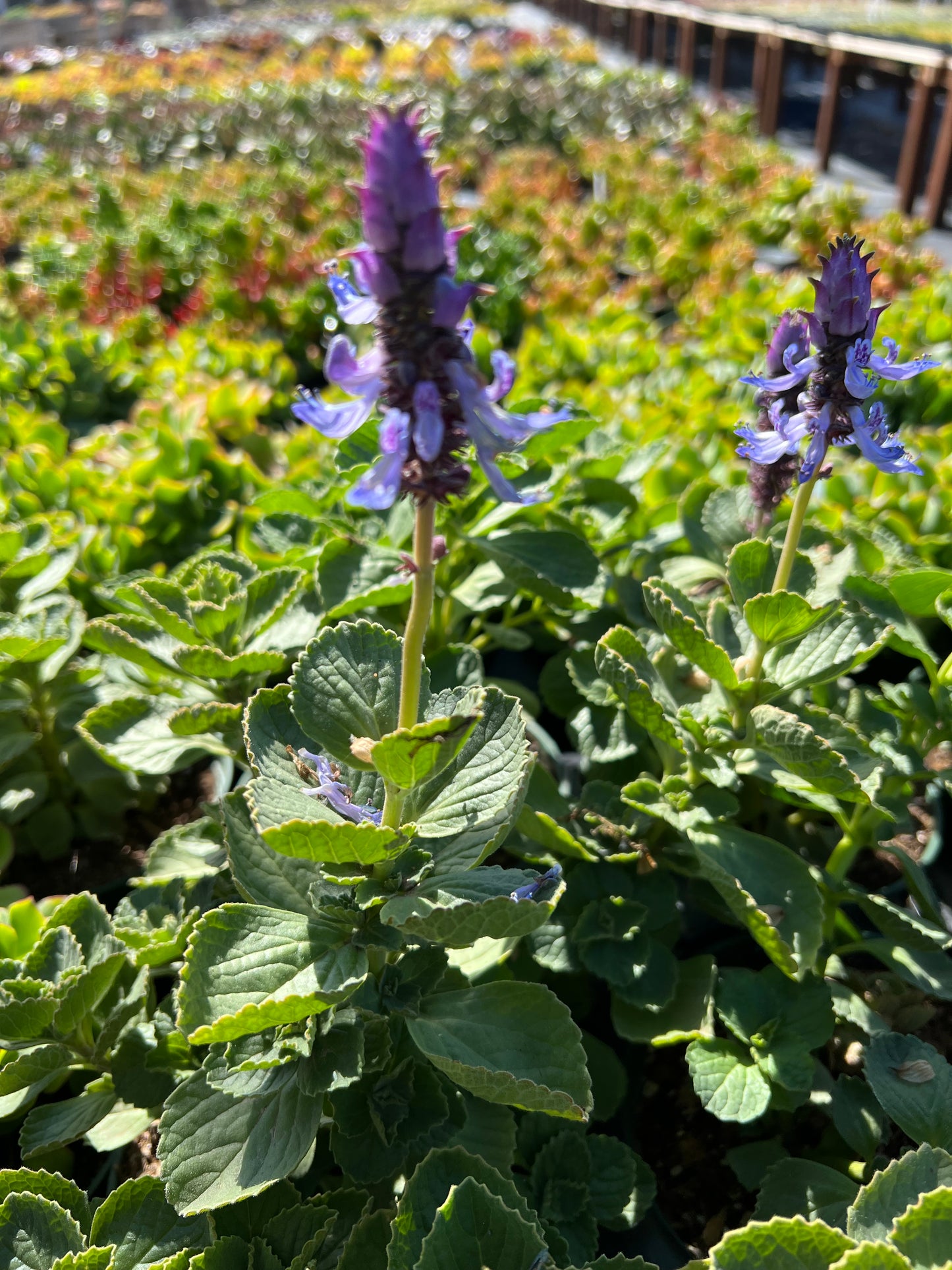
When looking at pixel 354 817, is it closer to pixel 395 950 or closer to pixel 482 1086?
pixel 395 950

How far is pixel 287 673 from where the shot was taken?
1.81 m

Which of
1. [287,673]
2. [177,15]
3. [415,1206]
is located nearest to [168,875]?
[287,673]

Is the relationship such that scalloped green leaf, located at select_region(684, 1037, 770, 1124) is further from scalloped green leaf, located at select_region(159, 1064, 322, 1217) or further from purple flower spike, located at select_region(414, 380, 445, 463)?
purple flower spike, located at select_region(414, 380, 445, 463)

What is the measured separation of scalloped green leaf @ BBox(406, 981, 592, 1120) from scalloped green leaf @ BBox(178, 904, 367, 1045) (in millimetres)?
156

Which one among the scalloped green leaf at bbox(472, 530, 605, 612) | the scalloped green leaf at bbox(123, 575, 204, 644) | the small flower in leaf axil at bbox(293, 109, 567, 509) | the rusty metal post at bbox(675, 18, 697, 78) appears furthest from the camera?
the rusty metal post at bbox(675, 18, 697, 78)

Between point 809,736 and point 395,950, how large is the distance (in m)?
0.64

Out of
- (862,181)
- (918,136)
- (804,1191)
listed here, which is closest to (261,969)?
(804,1191)

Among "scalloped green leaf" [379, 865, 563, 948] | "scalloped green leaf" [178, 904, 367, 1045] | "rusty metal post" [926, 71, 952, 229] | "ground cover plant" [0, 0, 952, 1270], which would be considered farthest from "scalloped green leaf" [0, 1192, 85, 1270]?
"rusty metal post" [926, 71, 952, 229]

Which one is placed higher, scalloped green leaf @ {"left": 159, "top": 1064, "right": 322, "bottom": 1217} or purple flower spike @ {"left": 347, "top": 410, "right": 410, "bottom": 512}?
purple flower spike @ {"left": 347, "top": 410, "right": 410, "bottom": 512}

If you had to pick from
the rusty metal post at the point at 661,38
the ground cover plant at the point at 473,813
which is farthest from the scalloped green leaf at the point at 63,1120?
the rusty metal post at the point at 661,38

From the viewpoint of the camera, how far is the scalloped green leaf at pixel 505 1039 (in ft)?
3.56

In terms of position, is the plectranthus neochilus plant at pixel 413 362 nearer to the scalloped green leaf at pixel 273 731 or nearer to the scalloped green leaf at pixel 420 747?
the scalloped green leaf at pixel 420 747

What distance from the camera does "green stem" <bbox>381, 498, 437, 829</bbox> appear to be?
0.88 metres

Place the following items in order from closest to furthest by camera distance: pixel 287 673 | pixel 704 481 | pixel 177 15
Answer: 1. pixel 287 673
2. pixel 704 481
3. pixel 177 15
